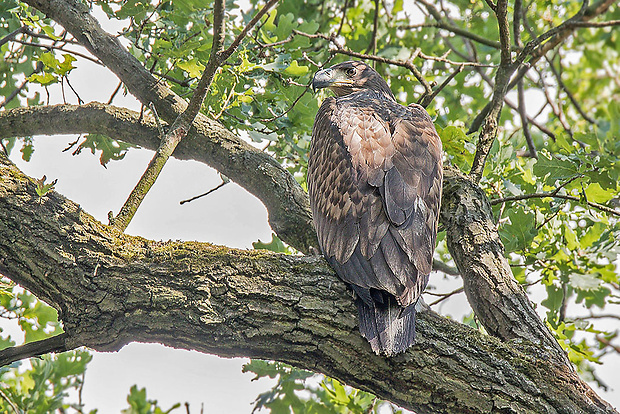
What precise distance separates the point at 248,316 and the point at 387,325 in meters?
0.59

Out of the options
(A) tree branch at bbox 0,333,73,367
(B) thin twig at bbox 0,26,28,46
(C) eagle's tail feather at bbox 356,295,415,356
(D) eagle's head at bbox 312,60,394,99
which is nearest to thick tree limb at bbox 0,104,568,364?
(B) thin twig at bbox 0,26,28,46

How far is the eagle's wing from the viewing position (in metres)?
2.69

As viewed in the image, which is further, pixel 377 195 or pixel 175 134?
pixel 175 134

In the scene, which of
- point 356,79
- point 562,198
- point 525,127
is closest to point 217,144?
point 356,79

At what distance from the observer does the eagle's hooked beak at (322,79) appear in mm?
4125

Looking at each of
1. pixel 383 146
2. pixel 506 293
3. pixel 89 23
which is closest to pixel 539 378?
pixel 506 293

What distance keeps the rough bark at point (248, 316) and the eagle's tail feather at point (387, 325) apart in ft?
0.20

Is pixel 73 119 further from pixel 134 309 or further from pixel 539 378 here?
pixel 539 378

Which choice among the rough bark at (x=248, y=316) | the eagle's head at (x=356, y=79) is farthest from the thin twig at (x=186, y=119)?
the eagle's head at (x=356, y=79)

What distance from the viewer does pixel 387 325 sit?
8.16 ft

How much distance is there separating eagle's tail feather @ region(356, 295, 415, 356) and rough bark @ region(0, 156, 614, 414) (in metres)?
0.06

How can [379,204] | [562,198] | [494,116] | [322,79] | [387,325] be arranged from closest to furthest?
[387,325] < [379,204] < [562,198] < [494,116] < [322,79]

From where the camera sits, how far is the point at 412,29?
606 cm

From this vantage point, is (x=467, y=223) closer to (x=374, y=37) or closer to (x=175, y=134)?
(x=175, y=134)
